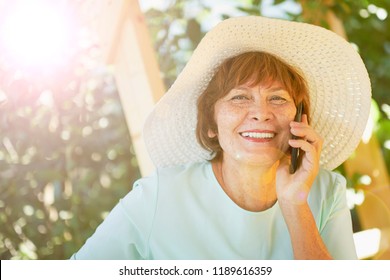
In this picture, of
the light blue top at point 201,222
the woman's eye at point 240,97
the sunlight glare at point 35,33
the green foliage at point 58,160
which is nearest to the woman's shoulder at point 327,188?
the light blue top at point 201,222

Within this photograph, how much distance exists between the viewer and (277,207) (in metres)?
1.56

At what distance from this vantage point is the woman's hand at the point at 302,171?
1467 millimetres

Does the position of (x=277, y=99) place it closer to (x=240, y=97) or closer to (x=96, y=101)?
(x=240, y=97)

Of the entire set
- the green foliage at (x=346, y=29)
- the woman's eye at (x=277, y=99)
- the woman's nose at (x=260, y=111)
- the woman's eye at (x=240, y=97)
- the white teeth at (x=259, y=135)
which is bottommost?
the white teeth at (x=259, y=135)

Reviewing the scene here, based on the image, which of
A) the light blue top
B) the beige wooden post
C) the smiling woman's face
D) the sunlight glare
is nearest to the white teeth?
the smiling woman's face

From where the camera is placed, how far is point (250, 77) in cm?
150

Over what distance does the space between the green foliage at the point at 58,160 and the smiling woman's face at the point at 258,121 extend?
44 centimetres

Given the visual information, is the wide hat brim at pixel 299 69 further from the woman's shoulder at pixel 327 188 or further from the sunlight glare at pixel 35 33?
the sunlight glare at pixel 35 33

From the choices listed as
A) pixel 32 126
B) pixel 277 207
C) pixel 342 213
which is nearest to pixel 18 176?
pixel 32 126

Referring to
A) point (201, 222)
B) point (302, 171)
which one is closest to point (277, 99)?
point (302, 171)
